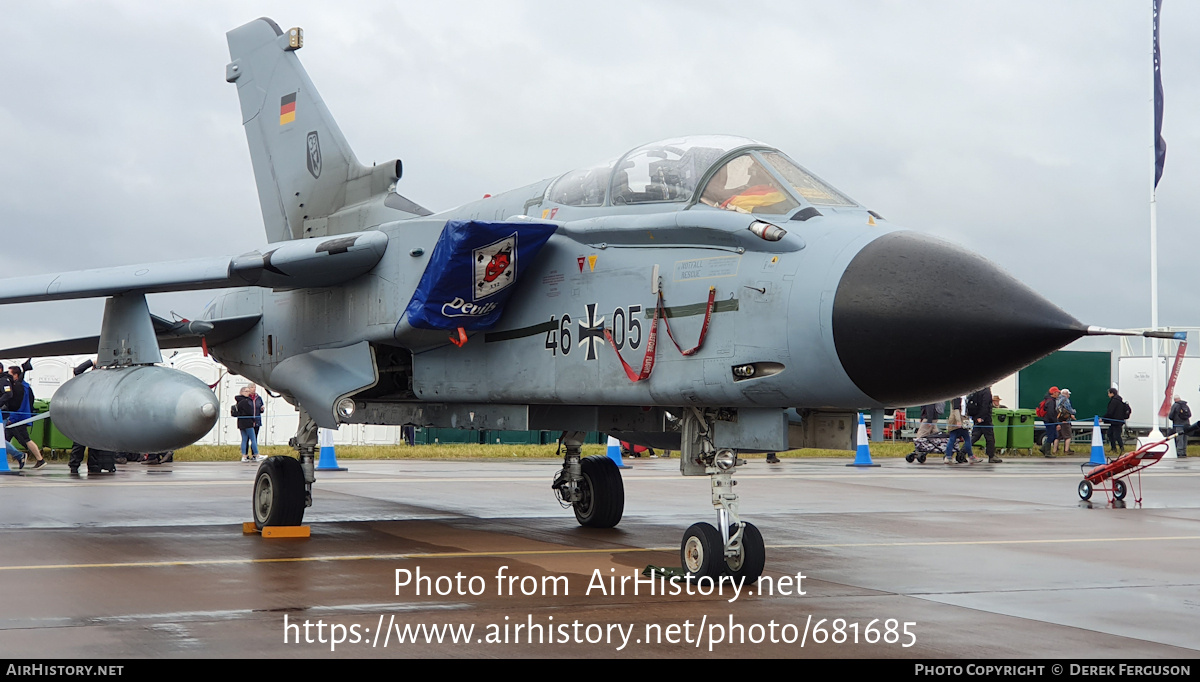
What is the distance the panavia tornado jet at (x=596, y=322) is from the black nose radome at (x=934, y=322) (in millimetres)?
12

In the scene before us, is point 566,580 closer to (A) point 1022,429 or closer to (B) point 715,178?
(B) point 715,178

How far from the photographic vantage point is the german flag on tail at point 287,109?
13.0 metres

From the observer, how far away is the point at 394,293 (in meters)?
9.37

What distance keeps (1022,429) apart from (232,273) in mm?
24115

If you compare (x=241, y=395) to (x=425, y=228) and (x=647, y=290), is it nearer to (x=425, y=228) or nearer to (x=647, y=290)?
(x=425, y=228)

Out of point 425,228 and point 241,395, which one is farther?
point 241,395

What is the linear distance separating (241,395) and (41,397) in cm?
786

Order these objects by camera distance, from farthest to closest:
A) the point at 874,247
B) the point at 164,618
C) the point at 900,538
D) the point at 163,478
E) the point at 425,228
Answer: the point at 163,478 → the point at 900,538 → the point at 425,228 → the point at 874,247 → the point at 164,618

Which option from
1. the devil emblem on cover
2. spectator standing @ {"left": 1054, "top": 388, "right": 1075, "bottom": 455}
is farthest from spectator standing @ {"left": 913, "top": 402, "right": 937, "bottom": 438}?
the devil emblem on cover

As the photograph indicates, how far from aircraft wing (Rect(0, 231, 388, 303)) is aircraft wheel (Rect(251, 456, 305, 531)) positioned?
1707 millimetres

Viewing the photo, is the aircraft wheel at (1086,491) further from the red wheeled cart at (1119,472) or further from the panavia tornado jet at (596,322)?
the panavia tornado jet at (596,322)

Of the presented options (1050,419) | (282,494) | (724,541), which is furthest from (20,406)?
(1050,419)
